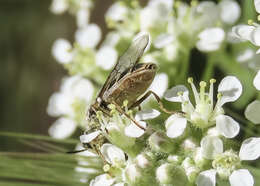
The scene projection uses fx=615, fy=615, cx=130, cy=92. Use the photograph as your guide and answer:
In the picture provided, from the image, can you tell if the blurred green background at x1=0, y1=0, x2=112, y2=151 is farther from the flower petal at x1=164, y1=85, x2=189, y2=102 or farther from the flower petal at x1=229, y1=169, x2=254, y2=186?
the flower petal at x1=229, y1=169, x2=254, y2=186

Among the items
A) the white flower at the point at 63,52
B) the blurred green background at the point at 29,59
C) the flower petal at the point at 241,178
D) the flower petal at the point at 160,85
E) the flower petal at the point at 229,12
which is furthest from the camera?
the blurred green background at the point at 29,59

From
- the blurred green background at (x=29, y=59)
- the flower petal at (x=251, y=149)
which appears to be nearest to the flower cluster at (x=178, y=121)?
the flower petal at (x=251, y=149)

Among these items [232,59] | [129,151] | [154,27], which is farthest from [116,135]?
[232,59]

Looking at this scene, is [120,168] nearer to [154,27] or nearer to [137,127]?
[137,127]

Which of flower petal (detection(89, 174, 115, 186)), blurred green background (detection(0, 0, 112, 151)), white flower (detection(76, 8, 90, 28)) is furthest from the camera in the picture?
blurred green background (detection(0, 0, 112, 151))

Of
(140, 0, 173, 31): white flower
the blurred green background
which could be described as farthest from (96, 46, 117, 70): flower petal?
the blurred green background

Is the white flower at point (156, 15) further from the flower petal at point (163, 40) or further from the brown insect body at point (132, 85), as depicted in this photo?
the brown insect body at point (132, 85)

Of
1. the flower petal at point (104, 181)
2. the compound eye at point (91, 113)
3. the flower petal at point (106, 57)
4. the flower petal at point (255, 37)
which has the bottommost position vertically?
the flower petal at point (104, 181)
